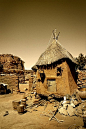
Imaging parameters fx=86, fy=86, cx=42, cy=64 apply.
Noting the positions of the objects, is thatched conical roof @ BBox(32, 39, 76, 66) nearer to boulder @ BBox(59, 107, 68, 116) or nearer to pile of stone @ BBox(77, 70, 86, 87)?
pile of stone @ BBox(77, 70, 86, 87)

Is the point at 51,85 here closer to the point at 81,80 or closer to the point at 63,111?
the point at 63,111

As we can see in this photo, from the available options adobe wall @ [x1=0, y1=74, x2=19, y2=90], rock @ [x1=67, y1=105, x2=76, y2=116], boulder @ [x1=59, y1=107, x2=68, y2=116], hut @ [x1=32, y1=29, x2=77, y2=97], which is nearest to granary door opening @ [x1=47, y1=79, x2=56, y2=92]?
hut @ [x1=32, y1=29, x2=77, y2=97]

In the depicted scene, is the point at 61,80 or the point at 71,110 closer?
the point at 71,110

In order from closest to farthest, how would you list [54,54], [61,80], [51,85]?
[61,80], [51,85], [54,54]

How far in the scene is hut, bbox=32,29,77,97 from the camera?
767 cm

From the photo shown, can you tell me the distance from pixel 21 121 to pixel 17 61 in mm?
33085

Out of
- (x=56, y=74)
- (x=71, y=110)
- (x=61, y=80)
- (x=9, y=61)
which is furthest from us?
(x=9, y=61)

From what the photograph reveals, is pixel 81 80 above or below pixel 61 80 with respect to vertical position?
below

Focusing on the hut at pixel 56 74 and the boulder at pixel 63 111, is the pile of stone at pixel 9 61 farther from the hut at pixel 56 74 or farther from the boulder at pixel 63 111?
the boulder at pixel 63 111

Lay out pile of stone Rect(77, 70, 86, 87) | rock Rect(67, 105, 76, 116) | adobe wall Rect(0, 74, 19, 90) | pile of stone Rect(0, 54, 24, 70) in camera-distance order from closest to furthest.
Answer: rock Rect(67, 105, 76, 116), pile of stone Rect(77, 70, 86, 87), adobe wall Rect(0, 74, 19, 90), pile of stone Rect(0, 54, 24, 70)

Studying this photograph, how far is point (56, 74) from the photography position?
806 cm

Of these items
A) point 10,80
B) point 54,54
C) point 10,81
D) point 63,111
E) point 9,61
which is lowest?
point 63,111

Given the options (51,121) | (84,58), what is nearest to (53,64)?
(51,121)

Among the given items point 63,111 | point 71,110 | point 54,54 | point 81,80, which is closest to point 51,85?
point 63,111
